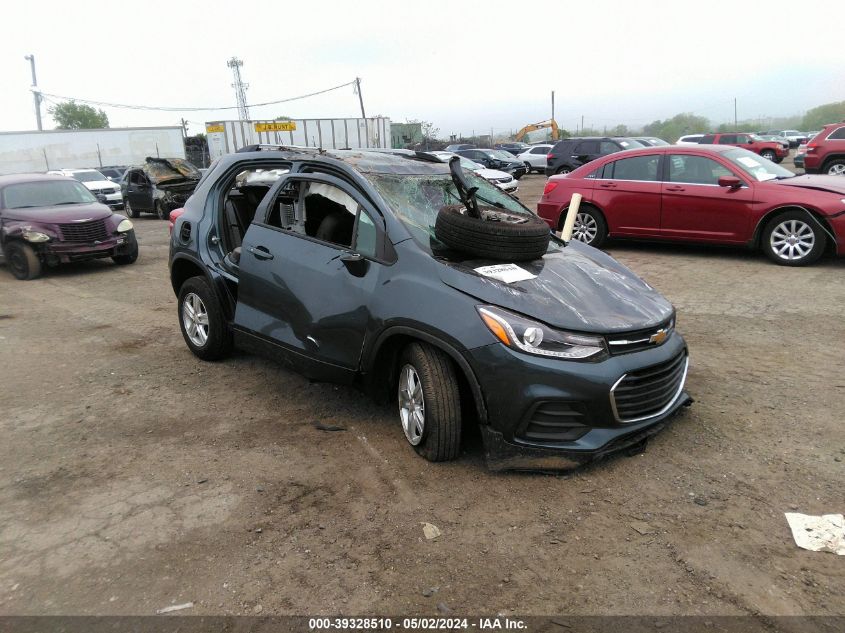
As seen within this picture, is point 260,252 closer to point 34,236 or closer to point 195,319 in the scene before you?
point 195,319

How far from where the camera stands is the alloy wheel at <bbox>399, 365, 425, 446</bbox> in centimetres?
377

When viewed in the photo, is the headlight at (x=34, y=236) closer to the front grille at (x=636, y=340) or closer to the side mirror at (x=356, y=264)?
the side mirror at (x=356, y=264)

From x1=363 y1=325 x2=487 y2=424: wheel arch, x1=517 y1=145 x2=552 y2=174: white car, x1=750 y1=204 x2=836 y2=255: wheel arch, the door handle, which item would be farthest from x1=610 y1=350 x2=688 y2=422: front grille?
x1=517 y1=145 x2=552 y2=174: white car

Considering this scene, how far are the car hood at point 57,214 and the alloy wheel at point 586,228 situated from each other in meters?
7.82

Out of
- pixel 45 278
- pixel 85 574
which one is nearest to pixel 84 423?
pixel 85 574

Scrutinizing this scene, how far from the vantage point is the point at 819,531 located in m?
3.04

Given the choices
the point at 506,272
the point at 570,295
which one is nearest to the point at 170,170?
the point at 506,272

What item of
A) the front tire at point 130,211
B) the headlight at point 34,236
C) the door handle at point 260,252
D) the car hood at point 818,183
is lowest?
the door handle at point 260,252

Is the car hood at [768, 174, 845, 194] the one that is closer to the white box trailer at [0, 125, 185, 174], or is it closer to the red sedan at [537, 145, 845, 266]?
the red sedan at [537, 145, 845, 266]

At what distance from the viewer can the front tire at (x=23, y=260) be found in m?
10.1

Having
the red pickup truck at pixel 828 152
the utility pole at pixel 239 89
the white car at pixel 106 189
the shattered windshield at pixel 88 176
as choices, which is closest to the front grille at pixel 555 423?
the red pickup truck at pixel 828 152

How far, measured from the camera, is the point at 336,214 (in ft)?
14.6

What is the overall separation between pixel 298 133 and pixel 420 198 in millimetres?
35830

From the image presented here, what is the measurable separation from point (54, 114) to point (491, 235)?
9826 centimetres
